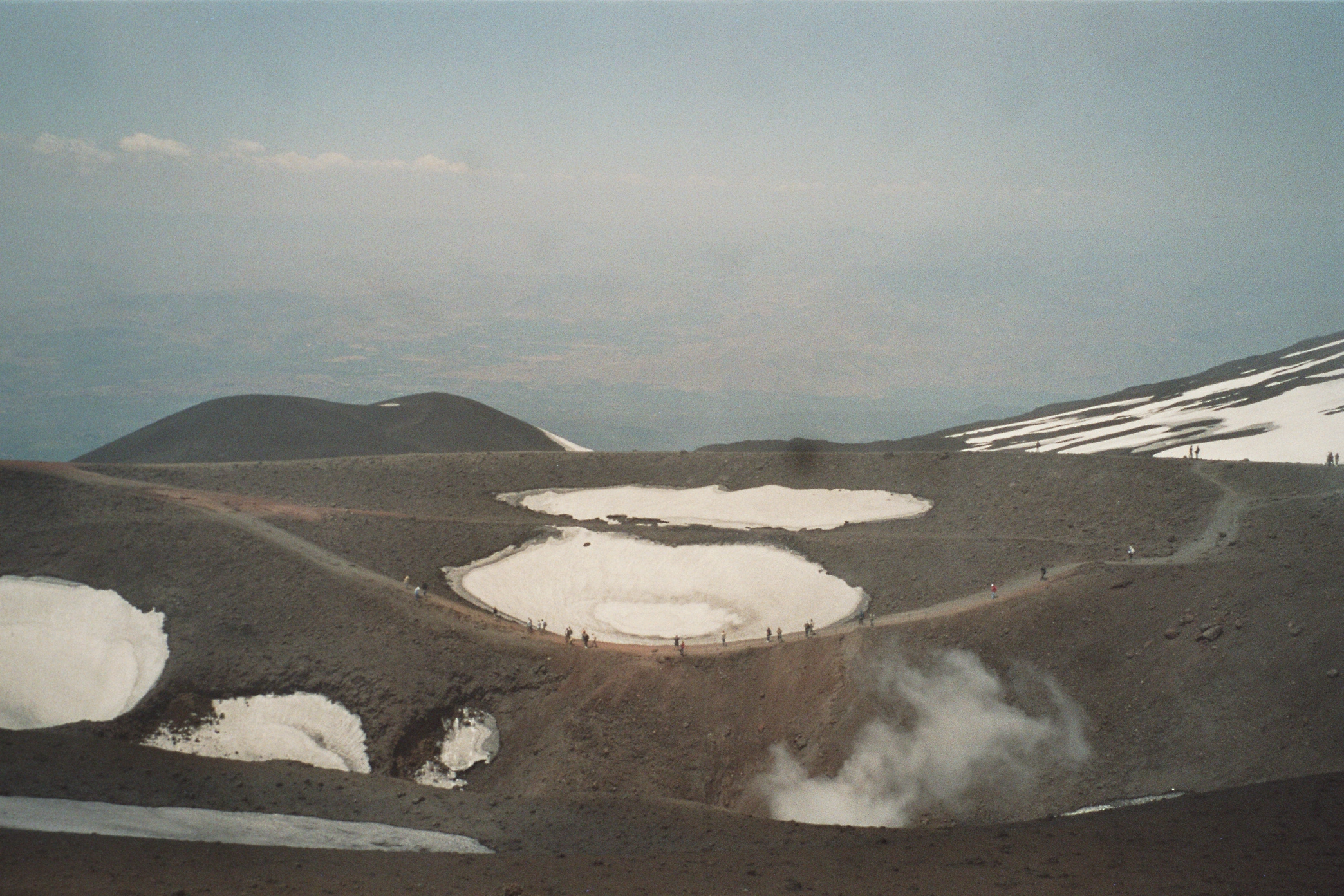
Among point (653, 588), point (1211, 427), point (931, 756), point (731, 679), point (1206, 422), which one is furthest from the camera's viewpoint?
point (1206, 422)

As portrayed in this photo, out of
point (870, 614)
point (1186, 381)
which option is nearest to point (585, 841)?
point (870, 614)

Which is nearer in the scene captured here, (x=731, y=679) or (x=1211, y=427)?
(x=731, y=679)

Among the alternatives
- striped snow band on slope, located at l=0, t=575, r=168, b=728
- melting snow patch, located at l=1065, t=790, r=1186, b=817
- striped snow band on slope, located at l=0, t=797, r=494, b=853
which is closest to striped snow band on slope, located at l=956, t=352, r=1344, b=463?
melting snow patch, located at l=1065, t=790, r=1186, b=817

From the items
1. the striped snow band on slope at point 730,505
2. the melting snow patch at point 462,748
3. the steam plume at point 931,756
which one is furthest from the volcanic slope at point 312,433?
the steam plume at point 931,756

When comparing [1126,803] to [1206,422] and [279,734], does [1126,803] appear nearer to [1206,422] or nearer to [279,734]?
[279,734]

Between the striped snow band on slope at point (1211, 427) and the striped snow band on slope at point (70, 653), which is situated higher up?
the striped snow band on slope at point (1211, 427)

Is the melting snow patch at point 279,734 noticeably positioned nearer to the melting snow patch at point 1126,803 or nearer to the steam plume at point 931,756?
the steam plume at point 931,756

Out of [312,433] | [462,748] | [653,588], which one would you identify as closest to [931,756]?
[462,748]
